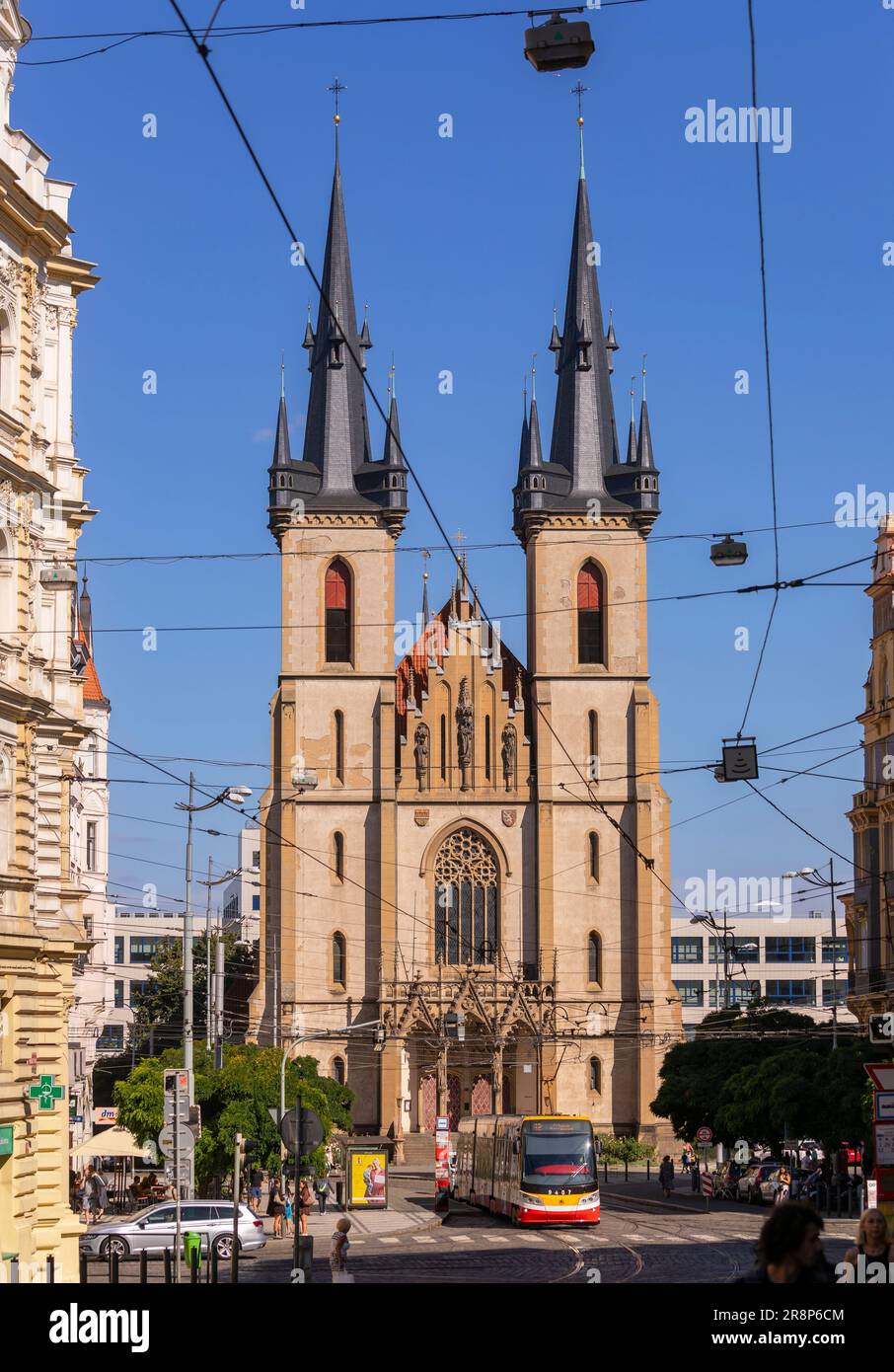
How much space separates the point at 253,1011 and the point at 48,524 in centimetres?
5336

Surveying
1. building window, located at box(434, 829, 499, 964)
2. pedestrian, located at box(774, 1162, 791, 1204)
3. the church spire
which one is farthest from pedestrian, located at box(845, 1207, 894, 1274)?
the church spire

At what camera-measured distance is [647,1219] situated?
45281 mm

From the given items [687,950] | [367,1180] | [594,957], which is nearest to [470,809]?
[594,957]

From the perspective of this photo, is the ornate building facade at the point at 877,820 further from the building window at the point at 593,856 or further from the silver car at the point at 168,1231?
the building window at the point at 593,856

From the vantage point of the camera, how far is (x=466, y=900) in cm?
8094

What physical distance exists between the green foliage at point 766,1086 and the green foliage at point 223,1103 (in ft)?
36.0

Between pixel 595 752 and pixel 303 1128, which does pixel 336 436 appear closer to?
pixel 595 752

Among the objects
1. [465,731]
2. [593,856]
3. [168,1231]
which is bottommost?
[168,1231]

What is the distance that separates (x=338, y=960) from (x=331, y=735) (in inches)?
334

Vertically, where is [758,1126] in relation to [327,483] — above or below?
below

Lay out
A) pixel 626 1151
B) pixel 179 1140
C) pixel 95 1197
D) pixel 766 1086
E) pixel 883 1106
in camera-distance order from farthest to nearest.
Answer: pixel 626 1151
pixel 766 1086
pixel 95 1197
pixel 179 1140
pixel 883 1106

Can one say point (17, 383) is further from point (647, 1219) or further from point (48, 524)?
point (647, 1219)

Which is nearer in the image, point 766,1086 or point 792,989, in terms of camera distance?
point 766,1086
